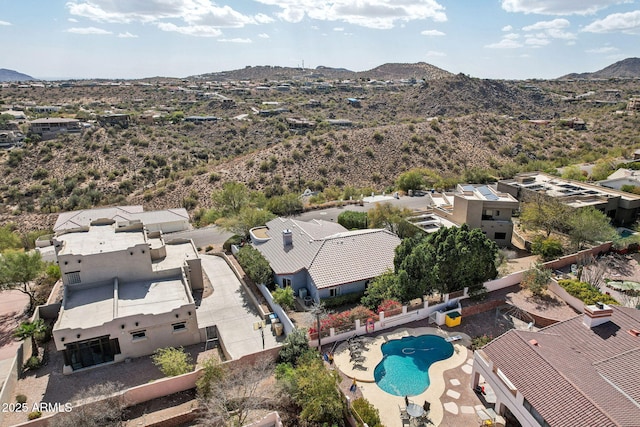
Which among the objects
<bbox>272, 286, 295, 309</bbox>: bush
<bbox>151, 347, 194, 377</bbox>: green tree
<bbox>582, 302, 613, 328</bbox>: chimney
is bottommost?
<bbox>151, 347, 194, 377</bbox>: green tree

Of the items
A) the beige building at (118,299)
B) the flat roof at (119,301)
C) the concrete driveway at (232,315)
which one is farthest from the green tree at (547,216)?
the flat roof at (119,301)

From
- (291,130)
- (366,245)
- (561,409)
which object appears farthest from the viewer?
(291,130)

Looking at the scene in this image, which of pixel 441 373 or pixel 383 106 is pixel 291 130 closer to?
pixel 383 106

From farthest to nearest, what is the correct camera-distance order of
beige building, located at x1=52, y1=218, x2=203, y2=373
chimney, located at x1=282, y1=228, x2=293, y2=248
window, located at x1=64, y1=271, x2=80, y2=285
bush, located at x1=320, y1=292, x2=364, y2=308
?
chimney, located at x1=282, y1=228, x2=293, y2=248 → bush, located at x1=320, y1=292, x2=364, y2=308 → window, located at x1=64, y1=271, x2=80, y2=285 → beige building, located at x1=52, y1=218, x2=203, y2=373

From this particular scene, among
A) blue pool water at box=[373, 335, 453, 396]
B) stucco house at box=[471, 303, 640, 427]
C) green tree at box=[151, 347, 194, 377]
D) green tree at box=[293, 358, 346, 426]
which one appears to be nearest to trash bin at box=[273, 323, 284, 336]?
green tree at box=[151, 347, 194, 377]

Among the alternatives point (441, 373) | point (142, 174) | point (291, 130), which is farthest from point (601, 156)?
point (142, 174)

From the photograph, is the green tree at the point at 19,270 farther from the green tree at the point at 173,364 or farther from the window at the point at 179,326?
the green tree at the point at 173,364

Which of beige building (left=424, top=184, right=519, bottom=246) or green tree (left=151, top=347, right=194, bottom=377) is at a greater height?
beige building (left=424, top=184, right=519, bottom=246)

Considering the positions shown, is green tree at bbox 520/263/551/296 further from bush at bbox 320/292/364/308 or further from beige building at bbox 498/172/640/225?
beige building at bbox 498/172/640/225

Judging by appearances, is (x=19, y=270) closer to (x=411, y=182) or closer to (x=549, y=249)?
(x=549, y=249)
